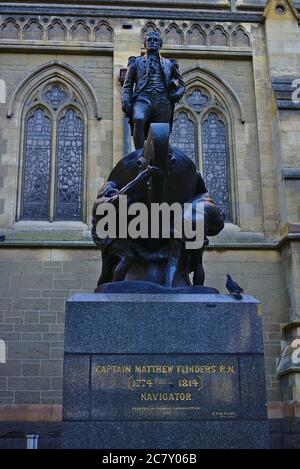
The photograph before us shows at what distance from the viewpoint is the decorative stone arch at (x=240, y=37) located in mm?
16219

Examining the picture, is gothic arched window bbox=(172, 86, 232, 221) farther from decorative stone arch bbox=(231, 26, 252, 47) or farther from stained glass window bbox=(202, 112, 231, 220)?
decorative stone arch bbox=(231, 26, 252, 47)

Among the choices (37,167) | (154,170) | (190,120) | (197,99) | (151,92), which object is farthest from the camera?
(197,99)

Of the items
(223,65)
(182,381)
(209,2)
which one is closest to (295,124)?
(223,65)

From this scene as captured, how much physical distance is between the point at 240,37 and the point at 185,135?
331cm

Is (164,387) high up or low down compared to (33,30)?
down

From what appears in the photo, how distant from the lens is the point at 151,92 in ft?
20.2

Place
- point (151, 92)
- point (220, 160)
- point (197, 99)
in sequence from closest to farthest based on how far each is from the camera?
point (151, 92)
point (220, 160)
point (197, 99)

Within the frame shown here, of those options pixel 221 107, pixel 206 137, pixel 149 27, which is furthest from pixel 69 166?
pixel 149 27

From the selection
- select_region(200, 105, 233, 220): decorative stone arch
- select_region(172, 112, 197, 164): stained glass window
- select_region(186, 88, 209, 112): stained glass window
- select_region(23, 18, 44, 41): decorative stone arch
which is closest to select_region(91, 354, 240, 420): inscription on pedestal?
select_region(200, 105, 233, 220): decorative stone arch

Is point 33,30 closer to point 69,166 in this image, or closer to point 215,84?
point 69,166

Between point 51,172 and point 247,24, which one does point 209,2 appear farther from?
point 51,172

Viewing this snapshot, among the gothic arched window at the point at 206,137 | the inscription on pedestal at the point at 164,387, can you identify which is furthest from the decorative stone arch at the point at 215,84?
the inscription on pedestal at the point at 164,387

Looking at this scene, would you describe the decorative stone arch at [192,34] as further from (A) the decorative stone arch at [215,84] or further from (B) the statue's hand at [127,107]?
(B) the statue's hand at [127,107]

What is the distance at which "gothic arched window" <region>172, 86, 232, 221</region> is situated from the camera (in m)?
15.4
